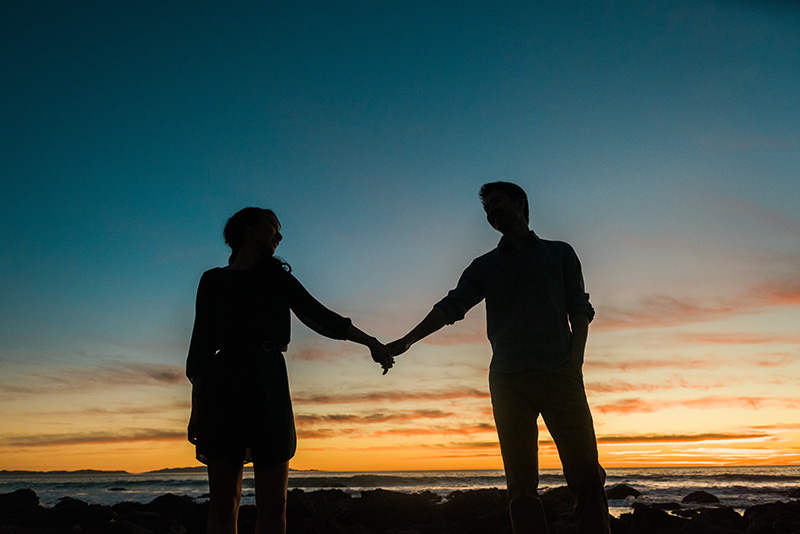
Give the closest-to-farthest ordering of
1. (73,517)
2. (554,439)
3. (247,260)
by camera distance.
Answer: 1. (247,260)
2. (554,439)
3. (73,517)

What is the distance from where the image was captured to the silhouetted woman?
8.94 feet

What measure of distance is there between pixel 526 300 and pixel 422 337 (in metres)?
0.83

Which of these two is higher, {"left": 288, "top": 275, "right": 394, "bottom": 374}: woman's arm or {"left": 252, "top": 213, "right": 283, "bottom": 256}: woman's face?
{"left": 252, "top": 213, "right": 283, "bottom": 256}: woman's face

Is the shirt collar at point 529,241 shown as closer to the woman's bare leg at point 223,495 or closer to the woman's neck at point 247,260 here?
the woman's neck at point 247,260

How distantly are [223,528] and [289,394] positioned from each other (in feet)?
2.29

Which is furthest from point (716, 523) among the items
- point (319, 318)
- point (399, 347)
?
point (319, 318)

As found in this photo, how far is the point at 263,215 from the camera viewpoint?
10.4 ft

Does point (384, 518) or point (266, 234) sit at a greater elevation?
point (266, 234)

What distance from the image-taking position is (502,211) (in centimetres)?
396

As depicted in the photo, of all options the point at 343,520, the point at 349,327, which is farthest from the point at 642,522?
the point at 349,327

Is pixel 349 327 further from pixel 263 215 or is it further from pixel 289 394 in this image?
pixel 263 215

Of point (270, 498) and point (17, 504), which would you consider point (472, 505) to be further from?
point (17, 504)

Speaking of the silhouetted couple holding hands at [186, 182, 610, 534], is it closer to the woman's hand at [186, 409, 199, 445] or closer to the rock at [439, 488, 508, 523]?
the woman's hand at [186, 409, 199, 445]

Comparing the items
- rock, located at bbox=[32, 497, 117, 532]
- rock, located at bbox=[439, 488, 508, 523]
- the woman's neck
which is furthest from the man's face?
rock, located at bbox=[32, 497, 117, 532]
